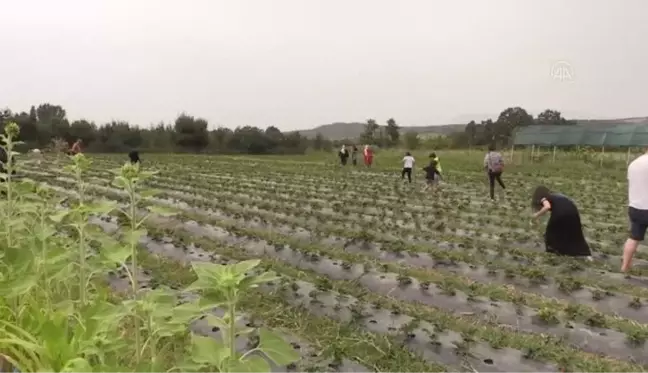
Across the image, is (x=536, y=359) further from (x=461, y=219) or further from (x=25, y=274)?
(x=461, y=219)

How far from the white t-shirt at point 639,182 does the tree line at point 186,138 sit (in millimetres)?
35713

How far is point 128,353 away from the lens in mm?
2279

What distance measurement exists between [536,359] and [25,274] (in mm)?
3222

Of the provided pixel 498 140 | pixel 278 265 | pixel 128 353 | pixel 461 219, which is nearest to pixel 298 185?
pixel 461 219

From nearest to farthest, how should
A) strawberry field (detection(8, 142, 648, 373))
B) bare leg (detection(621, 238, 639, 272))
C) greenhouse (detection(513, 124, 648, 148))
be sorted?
strawberry field (detection(8, 142, 648, 373))
bare leg (detection(621, 238, 639, 272))
greenhouse (detection(513, 124, 648, 148))

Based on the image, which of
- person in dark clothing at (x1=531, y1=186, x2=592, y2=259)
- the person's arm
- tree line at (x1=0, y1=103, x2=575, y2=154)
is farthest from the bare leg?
tree line at (x1=0, y1=103, x2=575, y2=154)

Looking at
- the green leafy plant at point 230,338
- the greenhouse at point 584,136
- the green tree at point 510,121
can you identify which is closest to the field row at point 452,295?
the green leafy plant at point 230,338

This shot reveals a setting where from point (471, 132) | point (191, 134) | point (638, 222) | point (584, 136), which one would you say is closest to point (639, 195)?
point (638, 222)

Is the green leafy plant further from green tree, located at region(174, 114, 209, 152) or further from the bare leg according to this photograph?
green tree, located at region(174, 114, 209, 152)

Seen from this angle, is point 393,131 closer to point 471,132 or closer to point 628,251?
point 471,132

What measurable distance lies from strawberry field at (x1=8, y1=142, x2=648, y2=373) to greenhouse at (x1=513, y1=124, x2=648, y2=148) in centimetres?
1516

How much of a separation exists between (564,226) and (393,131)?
43903 millimetres

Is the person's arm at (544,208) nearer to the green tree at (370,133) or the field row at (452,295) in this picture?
the field row at (452,295)

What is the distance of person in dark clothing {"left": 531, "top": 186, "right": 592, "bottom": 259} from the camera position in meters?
6.99
